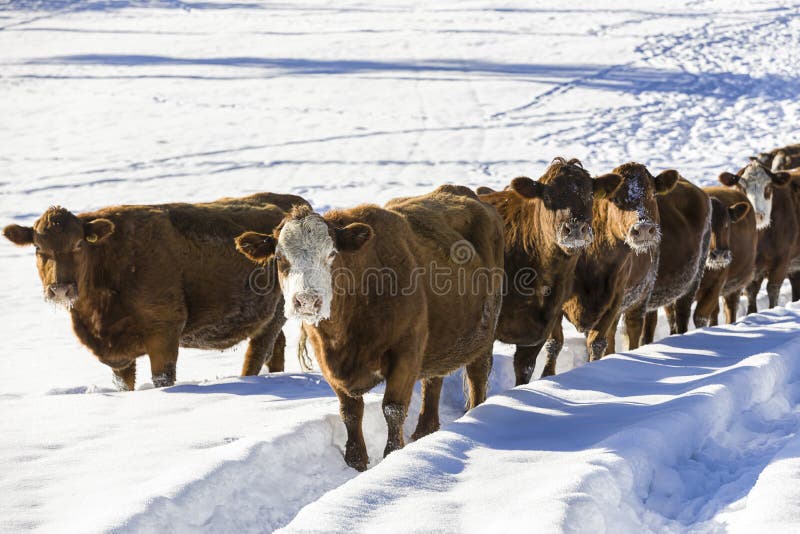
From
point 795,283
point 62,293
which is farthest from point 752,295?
point 62,293

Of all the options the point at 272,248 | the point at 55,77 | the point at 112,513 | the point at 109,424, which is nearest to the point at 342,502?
the point at 112,513

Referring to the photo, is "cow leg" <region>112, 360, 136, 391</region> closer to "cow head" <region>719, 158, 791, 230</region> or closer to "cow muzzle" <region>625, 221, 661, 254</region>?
"cow muzzle" <region>625, 221, 661, 254</region>

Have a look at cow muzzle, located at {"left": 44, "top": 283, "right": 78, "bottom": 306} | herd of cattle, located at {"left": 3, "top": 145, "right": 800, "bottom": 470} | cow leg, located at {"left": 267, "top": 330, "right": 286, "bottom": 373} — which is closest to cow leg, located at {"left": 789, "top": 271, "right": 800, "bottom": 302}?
herd of cattle, located at {"left": 3, "top": 145, "right": 800, "bottom": 470}

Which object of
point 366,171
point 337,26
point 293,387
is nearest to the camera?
point 293,387

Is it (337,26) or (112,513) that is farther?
(337,26)

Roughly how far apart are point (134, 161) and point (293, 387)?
19.0m

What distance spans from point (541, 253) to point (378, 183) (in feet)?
50.0

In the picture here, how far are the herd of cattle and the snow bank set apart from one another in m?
0.66

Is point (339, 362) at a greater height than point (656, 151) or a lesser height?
lesser

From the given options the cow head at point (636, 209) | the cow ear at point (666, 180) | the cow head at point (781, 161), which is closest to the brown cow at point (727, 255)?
the cow ear at point (666, 180)

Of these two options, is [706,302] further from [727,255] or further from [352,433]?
[352,433]

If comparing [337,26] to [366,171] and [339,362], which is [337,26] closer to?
[366,171]

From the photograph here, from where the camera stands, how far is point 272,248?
593 centimetres

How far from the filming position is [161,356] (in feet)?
26.1
